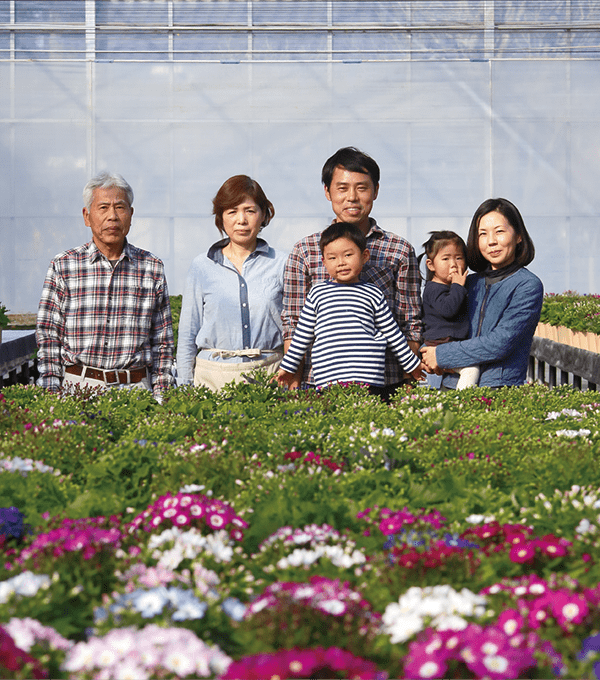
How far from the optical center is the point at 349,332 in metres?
4.05

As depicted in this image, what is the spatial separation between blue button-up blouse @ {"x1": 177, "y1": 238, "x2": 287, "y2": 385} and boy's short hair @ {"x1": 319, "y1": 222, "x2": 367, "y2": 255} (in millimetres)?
585

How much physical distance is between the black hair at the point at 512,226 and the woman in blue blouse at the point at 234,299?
117 cm

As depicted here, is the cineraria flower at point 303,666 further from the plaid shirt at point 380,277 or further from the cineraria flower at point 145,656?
the plaid shirt at point 380,277

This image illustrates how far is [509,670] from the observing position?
1373 millimetres

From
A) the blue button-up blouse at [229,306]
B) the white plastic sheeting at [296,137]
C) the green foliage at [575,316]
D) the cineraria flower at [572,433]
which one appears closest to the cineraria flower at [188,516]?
the cineraria flower at [572,433]

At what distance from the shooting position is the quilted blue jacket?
13.3 feet

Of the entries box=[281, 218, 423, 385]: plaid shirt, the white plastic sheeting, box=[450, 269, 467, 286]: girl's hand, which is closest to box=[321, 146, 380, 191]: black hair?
box=[281, 218, 423, 385]: plaid shirt

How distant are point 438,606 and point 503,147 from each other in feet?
56.1

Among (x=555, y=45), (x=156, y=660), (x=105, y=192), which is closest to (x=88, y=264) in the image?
(x=105, y=192)

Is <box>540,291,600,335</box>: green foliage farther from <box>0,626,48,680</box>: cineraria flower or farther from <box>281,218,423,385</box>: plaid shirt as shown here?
<box>0,626,48,680</box>: cineraria flower

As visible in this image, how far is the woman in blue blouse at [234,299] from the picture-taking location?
4449 millimetres

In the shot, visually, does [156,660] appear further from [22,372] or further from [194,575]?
[22,372]

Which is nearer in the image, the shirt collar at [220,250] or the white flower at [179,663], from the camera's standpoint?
the white flower at [179,663]

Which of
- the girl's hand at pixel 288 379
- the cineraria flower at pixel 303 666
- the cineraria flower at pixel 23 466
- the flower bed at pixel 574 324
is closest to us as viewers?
the cineraria flower at pixel 303 666
